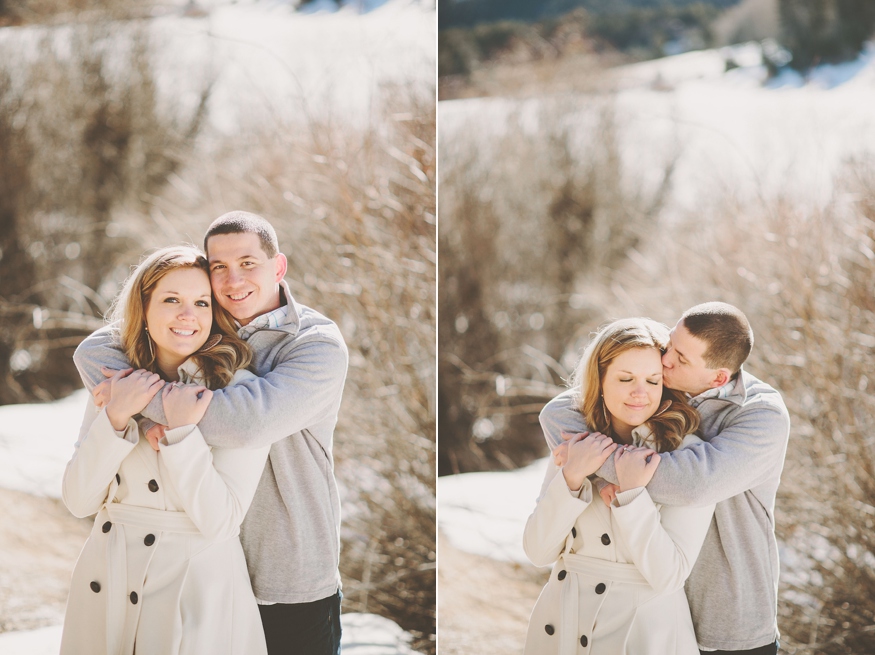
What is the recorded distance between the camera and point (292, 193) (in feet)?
13.4

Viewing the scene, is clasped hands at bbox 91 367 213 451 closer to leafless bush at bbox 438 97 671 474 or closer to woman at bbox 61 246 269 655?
woman at bbox 61 246 269 655

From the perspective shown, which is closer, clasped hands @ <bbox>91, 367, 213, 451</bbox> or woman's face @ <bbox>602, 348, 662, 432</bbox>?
clasped hands @ <bbox>91, 367, 213, 451</bbox>

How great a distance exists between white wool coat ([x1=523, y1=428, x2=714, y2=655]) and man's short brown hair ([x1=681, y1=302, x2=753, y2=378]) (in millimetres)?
200

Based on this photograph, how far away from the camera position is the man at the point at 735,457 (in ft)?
6.63

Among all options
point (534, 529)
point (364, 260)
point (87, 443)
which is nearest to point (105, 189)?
point (364, 260)

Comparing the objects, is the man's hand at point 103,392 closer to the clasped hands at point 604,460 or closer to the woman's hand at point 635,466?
the clasped hands at point 604,460

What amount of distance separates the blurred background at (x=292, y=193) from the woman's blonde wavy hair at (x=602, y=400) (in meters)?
1.81

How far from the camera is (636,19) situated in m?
5.86

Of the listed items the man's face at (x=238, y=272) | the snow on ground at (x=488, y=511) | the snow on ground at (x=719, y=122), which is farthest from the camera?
the snow on ground at (x=488, y=511)

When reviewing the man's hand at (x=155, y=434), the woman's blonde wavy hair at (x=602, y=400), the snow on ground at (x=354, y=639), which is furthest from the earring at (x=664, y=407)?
the snow on ground at (x=354, y=639)

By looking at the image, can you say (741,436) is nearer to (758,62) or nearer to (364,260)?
(364,260)

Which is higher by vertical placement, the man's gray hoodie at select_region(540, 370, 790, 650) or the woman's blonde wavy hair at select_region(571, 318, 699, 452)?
the woman's blonde wavy hair at select_region(571, 318, 699, 452)

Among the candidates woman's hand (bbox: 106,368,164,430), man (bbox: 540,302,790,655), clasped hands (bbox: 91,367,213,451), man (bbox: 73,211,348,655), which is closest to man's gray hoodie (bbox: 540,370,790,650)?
man (bbox: 540,302,790,655)

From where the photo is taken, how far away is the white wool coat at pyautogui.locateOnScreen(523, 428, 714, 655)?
1951 mm
